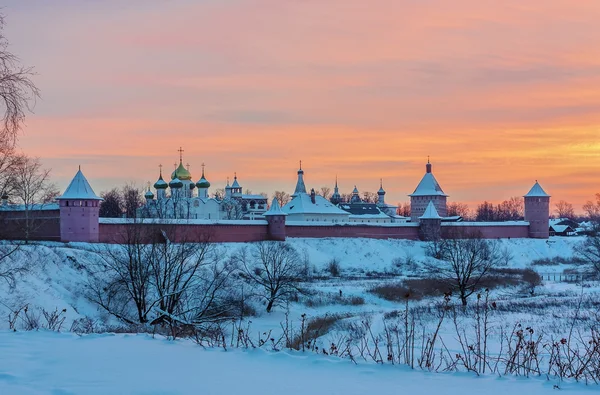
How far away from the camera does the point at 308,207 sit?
41.1 meters

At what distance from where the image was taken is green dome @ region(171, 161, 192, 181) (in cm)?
4528

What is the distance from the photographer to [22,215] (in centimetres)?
2634

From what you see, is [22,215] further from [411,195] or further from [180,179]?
[411,195]

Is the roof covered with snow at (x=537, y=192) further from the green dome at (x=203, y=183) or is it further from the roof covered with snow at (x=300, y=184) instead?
the green dome at (x=203, y=183)

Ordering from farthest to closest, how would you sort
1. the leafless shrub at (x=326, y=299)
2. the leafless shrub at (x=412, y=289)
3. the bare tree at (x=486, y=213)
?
the bare tree at (x=486, y=213) → the leafless shrub at (x=412, y=289) → the leafless shrub at (x=326, y=299)

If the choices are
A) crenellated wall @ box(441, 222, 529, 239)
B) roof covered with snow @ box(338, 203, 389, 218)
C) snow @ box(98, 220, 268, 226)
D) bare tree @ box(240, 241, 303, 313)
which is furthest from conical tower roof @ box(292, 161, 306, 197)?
bare tree @ box(240, 241, 303, 313)

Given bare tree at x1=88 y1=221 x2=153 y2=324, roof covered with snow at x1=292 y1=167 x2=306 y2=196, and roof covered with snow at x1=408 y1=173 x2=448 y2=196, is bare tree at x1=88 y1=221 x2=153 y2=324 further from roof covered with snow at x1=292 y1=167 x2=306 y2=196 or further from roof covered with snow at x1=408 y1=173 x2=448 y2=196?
roof covered with snow at x1=292 y1=167 x2=306 y2=196

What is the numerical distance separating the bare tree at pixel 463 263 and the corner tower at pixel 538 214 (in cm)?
655

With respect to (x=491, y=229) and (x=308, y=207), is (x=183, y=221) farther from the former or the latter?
(x=491, y=229)

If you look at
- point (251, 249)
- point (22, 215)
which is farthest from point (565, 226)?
point (22, 215)

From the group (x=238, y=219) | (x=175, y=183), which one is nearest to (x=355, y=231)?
(x=238, y=219)

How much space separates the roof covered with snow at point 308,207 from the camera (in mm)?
40875

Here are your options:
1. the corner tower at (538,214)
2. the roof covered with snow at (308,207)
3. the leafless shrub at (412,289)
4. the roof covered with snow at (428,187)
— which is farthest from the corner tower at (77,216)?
the corner tower at (538,214)

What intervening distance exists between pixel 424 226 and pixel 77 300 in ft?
76.7
